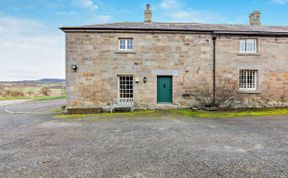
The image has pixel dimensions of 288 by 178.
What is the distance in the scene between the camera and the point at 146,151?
195 inches

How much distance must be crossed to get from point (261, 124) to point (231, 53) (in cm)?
657

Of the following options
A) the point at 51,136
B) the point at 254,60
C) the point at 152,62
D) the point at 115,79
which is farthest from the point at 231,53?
the point at 51,136

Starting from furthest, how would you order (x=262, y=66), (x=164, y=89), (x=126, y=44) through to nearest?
(x=262, y=66)
(x=164, y=89)
(x=126, y=44)

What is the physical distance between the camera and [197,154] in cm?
472

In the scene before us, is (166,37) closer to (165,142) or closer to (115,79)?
(115,79)

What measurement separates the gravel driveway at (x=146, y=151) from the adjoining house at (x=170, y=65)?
5137mm

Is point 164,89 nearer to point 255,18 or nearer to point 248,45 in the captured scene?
point 248,45

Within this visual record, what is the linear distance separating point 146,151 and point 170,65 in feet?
28.8

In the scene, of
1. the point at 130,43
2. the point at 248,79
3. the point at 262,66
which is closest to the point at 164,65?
the point at 130,43

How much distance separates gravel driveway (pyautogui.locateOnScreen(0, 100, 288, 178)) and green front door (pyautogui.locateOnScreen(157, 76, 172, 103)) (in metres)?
5.29

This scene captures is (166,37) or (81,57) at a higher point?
(166,37)

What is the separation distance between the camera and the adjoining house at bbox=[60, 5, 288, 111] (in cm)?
1237

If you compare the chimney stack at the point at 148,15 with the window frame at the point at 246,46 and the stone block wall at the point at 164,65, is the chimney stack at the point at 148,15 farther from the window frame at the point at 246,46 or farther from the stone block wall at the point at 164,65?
the window frame at the point at 246,46

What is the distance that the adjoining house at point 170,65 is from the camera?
12.4 meters
